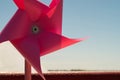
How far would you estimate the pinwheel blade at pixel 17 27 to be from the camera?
231 centimetres

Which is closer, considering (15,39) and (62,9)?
(15,39)

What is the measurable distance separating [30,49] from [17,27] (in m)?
0.18

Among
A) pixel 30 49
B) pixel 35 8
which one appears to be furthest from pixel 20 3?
pixel 30 49

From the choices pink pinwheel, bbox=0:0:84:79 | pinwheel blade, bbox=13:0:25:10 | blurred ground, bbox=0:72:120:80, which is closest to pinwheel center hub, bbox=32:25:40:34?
pink pinwheel, bbox=0:0:84:79

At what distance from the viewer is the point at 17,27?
2387mm

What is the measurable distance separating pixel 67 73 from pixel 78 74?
0.34ft

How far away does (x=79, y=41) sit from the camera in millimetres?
2449

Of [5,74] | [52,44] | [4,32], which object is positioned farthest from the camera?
[5,74]

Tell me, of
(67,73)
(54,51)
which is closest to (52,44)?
(54,51)

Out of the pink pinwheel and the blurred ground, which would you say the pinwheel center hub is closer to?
the pink pinwheel

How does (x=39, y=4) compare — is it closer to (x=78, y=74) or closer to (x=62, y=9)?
(x=62, y=9)

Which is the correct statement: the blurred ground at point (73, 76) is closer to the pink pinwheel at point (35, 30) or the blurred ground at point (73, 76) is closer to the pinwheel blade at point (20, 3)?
the pink pinwheel at point (35, 30)

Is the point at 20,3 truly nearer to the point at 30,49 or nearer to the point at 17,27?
the point at 17,27

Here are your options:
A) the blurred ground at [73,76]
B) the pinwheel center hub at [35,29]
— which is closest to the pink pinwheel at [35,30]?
the pinwheel center hub at [35,29]
